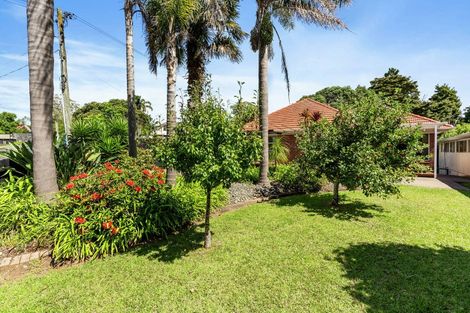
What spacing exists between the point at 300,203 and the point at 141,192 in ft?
16.6

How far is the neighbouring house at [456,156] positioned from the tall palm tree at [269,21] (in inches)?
467

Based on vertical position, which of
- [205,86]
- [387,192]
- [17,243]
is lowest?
[17,243]

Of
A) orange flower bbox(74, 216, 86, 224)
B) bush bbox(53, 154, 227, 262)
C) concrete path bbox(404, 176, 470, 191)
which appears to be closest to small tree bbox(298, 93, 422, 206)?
bush bbox(53, 154, 227, 262)

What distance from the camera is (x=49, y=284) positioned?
387cm

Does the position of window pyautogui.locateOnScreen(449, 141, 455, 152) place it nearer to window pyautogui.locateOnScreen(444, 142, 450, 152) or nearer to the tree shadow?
window pyautogui.locateOnScreen(444, 142, 450, 152)

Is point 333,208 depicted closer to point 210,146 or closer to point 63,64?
point 210,146

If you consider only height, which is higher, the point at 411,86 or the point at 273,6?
the point at 411,86

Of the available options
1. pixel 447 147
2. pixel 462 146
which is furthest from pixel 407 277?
pixel 447 147

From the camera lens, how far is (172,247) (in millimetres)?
5090

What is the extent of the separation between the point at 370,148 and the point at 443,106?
35.8 meters

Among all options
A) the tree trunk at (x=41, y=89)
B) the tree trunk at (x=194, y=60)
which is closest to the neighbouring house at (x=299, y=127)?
the tree trunk at (x=194, y=60)

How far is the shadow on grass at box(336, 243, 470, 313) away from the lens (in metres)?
3.20

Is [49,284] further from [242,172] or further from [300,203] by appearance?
[300,203]

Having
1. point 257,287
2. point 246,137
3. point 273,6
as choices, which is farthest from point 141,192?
point 273,6
